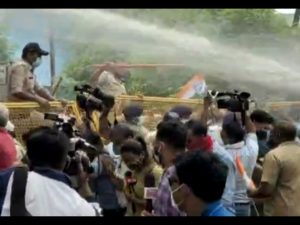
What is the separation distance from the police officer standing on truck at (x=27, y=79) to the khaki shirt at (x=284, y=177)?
7.91 feet

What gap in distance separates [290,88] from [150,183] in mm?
9401

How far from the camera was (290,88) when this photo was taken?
45.9ft

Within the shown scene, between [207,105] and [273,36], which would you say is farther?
[273,36]

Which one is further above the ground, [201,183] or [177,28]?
[177,28]

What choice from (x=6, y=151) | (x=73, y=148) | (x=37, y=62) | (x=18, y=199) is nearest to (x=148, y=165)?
(x=73, y=148)

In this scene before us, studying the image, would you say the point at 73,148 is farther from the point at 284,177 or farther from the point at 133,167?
the point at 284,177

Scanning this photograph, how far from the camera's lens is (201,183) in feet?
11.4

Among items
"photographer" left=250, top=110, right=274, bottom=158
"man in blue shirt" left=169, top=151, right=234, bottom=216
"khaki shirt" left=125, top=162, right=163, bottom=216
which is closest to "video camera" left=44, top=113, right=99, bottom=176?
"khaki shirt" left=125, top=162, right=163, bottom=216

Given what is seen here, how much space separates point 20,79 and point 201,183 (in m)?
3.93

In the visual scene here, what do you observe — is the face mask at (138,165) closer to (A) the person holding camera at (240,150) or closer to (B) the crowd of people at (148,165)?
(B) the crowd of people at (148,165)

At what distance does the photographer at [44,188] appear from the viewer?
11.7 feet

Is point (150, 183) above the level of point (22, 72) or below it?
below

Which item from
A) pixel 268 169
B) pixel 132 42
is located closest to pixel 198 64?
pixel 132 42
